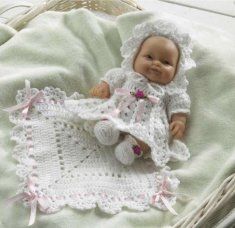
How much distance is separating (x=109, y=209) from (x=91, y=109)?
0.27 metres

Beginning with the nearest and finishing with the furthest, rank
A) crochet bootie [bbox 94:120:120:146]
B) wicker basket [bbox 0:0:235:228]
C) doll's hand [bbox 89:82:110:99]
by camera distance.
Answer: wicker basket [bbox 0:0:235:228] → crochet bootie [bbox 94:120:120:146] → doll's hand [bbox 89:82:110:99]

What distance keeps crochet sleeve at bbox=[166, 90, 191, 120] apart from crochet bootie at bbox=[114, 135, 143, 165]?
14 centimetres

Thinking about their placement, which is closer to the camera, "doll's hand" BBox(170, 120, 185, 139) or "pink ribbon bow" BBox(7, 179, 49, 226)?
"pink ribbon bow" BBox(7, 179, 49, 226)

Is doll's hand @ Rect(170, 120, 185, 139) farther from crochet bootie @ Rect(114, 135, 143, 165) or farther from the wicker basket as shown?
the wicker basket

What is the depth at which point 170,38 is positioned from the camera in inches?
46.8

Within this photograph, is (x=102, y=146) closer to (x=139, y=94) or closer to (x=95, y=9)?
(x=139, y=94)

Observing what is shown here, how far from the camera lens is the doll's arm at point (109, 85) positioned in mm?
1221

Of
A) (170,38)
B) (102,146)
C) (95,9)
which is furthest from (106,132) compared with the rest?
(95,9)

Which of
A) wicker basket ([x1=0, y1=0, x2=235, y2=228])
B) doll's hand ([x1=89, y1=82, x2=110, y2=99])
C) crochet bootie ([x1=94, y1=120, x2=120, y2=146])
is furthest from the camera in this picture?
doll's hand ([x1=89, y1=82, x2=110, y2=99])

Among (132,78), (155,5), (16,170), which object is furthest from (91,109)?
(155,5)

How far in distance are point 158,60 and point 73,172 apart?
1.14 ft

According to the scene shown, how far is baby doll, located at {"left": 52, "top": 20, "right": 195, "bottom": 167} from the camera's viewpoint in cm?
111

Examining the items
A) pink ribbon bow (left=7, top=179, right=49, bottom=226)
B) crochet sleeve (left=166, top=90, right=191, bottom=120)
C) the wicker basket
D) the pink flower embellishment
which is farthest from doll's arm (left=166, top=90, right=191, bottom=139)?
pink ribbon bow (left=7, top=179, right=49, bottom=226)

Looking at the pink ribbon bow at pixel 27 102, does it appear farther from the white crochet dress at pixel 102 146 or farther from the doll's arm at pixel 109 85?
the doll's arm at pixel 109 85
